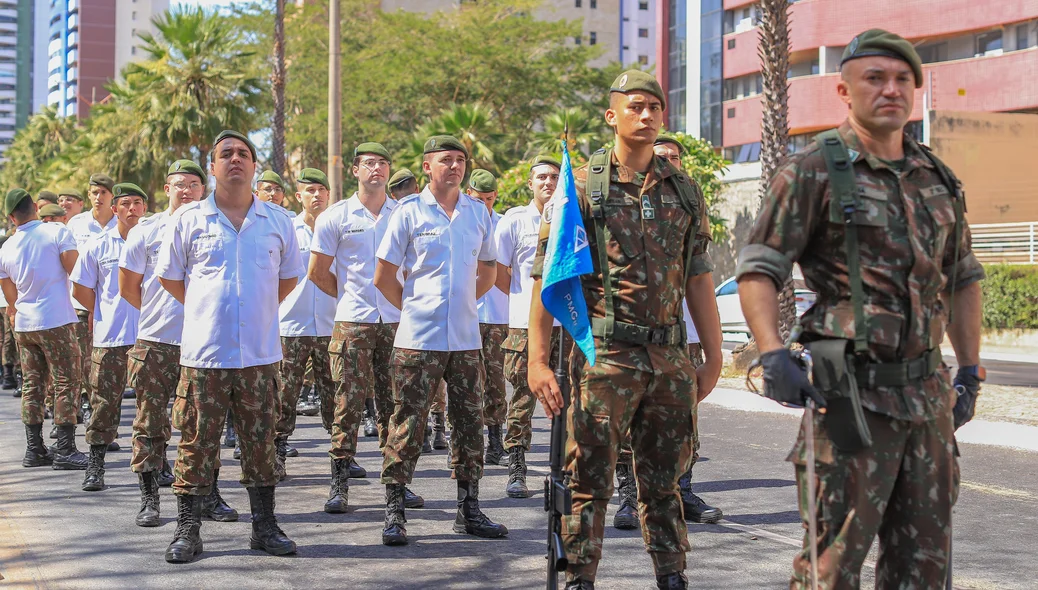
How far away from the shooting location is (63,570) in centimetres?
630

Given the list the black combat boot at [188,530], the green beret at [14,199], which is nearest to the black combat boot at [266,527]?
the black combat boot at [188,530]

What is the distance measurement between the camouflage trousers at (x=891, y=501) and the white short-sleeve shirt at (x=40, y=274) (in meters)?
8.01

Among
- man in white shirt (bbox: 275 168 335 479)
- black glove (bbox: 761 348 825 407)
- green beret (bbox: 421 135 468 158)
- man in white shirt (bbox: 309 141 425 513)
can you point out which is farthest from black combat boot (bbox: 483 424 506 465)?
black glove (bbox: 761 348 825 407)

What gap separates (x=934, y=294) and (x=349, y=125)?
4461 centimetres

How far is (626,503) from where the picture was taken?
733 cm

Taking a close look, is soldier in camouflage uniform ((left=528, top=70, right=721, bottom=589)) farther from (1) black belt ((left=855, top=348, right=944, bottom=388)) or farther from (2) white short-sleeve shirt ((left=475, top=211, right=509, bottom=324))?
(2) white short-sleeve shirt ((left=475, top=211, right=509, bottom=324))

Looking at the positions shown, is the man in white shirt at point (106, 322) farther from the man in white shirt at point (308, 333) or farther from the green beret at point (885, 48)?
the green beret at point (885, 48)

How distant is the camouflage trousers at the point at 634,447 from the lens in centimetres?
491

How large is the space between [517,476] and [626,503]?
133 centimetres

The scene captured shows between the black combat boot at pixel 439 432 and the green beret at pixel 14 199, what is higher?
the green beret at pixel 14 199

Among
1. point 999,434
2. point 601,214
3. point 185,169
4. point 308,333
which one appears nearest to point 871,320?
point 601,214

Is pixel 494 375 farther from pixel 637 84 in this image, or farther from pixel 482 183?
pixel 637 84

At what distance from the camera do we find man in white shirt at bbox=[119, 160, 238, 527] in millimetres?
7551

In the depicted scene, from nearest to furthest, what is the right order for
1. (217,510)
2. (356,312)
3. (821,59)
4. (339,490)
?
(217,510), (339,490), (356,312), (821,59)
